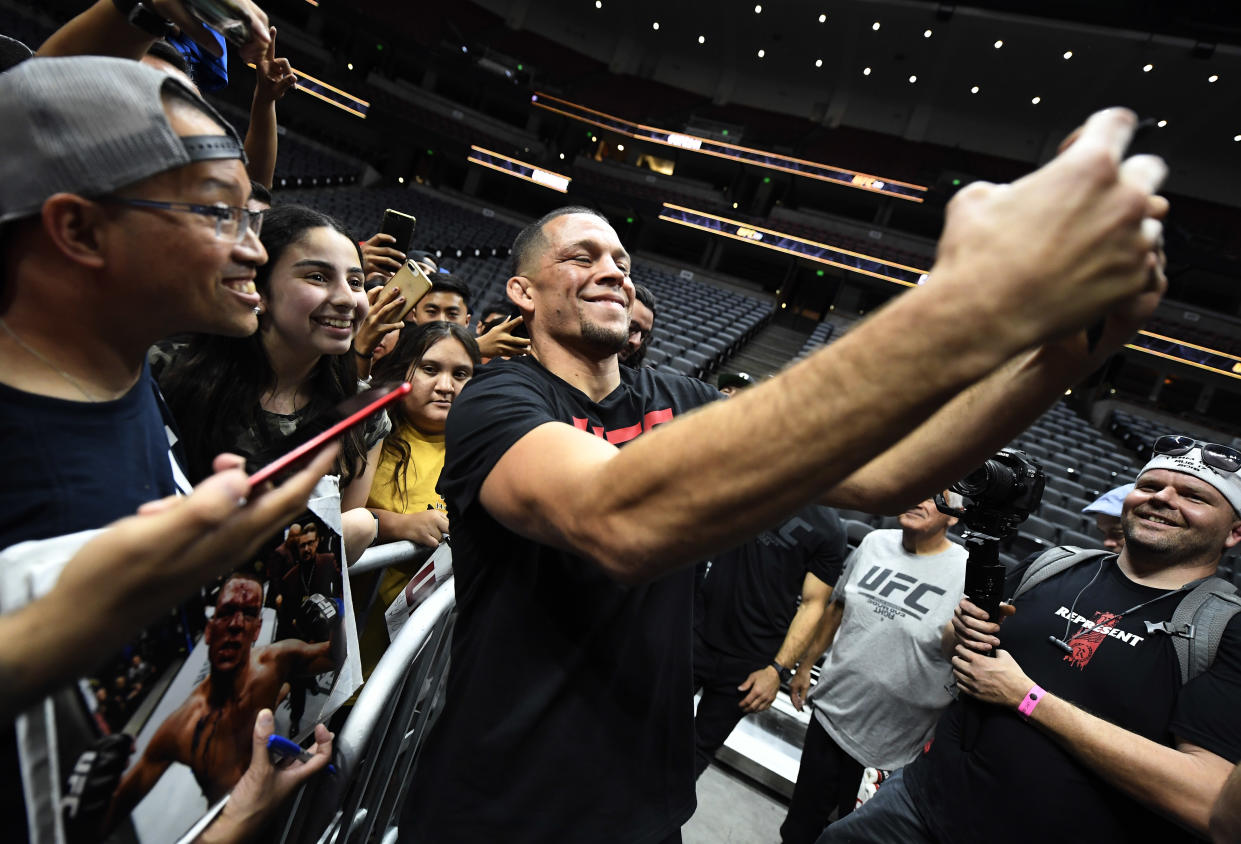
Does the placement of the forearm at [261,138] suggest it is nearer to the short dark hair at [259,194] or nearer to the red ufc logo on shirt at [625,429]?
the short dark hair at [259,194]

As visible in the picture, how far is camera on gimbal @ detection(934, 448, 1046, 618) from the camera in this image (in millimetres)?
1733

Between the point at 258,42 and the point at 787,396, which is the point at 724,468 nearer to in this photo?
the point at 787,396

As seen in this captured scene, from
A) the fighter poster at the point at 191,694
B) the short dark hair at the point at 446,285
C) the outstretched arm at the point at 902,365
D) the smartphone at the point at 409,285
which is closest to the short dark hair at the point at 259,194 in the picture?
the smartphone at the point at 409,285

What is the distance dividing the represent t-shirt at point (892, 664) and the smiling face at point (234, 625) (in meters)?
2.53

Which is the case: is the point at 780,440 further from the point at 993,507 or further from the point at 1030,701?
the point at 1030,701

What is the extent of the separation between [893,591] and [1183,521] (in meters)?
1.11

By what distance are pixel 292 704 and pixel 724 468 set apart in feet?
3.18

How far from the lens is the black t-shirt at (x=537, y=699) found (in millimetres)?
1167

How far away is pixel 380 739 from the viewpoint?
144 cm

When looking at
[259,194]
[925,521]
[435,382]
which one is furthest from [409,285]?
[925,521]

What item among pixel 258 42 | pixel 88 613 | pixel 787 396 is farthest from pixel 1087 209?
pixel 258 42

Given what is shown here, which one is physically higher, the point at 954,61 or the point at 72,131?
the point at 954,61

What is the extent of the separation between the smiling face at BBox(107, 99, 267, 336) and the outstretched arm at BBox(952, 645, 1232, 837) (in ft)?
7.50

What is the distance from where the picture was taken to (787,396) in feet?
2.05
